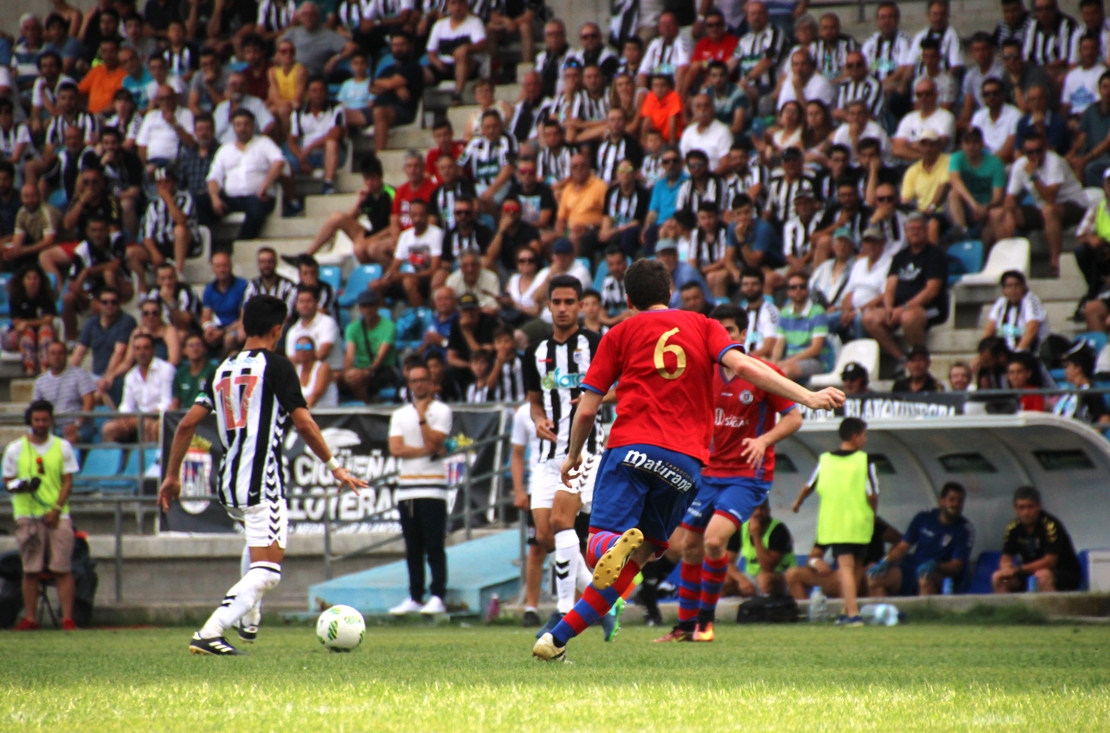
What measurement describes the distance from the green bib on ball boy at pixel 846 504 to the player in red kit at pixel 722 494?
2442 mm

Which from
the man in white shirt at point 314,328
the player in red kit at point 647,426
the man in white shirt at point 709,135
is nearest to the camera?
the player in red kit at point 647,426

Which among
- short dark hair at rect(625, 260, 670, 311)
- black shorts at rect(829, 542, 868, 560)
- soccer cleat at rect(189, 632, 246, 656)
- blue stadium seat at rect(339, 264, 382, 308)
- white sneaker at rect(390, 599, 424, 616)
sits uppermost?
blue stadium seat at rect(339, 264, 382, 308)

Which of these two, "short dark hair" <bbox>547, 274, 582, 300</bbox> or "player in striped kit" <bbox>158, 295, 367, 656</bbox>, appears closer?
"player in striped kit" <bbox>158, 295, 367, 656</bbox>

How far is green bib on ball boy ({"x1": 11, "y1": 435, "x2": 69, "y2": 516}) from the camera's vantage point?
14258 millimetres

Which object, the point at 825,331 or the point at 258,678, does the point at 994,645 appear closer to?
the point at 258,678

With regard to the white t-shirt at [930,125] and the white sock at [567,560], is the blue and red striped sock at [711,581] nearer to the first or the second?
the white sock at [567,560]

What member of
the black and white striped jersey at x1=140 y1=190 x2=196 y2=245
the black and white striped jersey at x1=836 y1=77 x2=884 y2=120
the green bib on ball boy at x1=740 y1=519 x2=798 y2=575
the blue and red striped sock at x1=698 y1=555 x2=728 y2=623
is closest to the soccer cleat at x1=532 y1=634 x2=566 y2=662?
the blue and red striped sock at x1=698 y1=555 x2=728 y2=623

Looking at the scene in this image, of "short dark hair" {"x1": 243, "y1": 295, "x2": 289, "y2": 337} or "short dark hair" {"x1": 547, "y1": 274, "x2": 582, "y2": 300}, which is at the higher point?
"short dark hair" {"x1": 547, "y1": 274, "x2": 582, "y2": 300}

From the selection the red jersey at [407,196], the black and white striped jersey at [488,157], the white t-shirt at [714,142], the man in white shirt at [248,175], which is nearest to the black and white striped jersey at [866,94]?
the white t-shirt at [714,142]

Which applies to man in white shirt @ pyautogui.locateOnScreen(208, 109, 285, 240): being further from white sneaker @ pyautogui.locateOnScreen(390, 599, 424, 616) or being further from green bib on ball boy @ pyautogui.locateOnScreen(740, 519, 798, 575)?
green bib on ball boy @ pyautogui.locateOnScreen(740, 519, 798, 575)

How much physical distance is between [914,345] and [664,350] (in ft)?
25.5

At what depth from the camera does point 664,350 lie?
23.3 ft

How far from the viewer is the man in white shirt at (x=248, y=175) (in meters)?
20.3

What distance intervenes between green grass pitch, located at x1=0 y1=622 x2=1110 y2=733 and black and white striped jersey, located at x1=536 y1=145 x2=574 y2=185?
9556 millimetres
